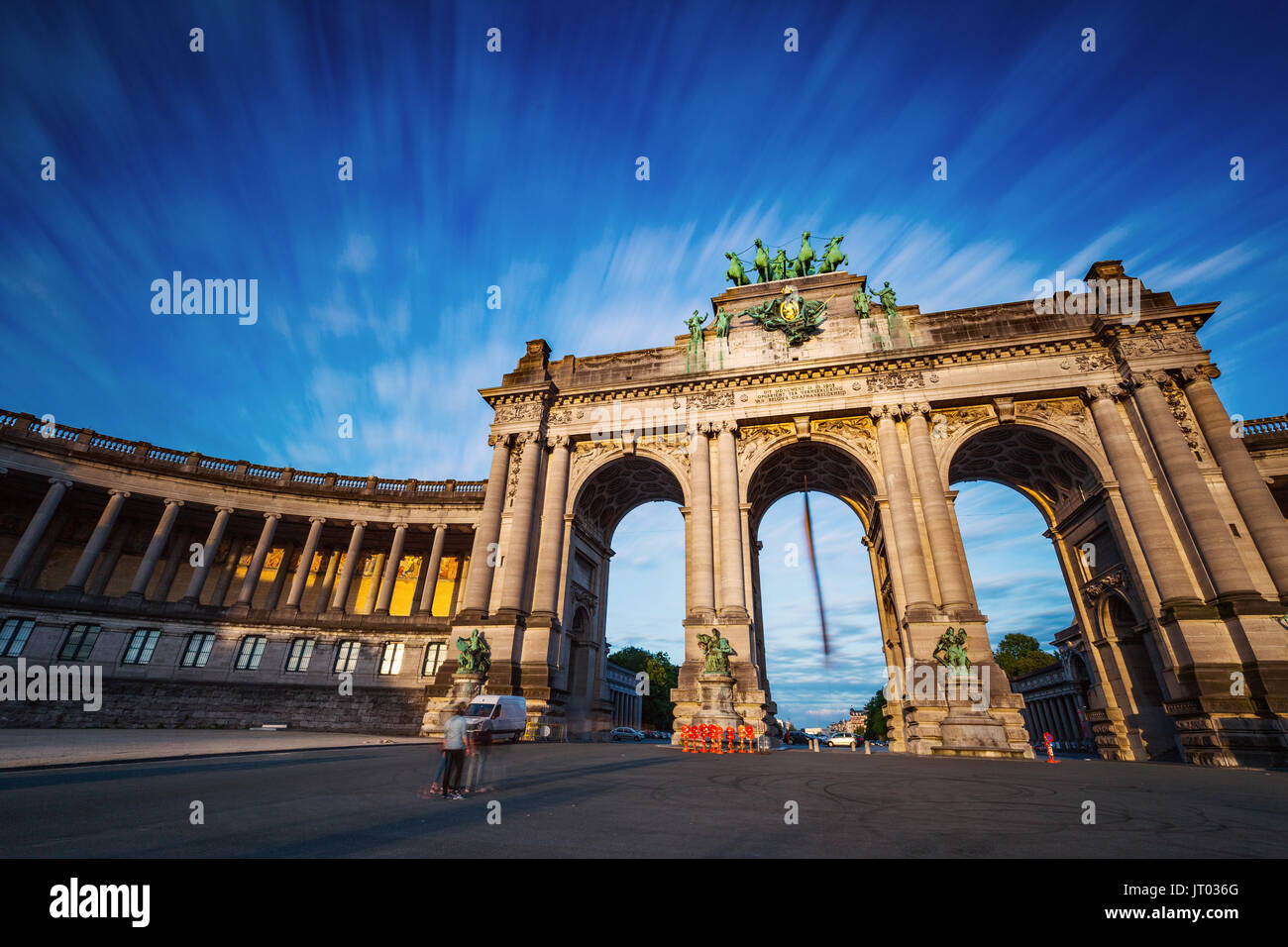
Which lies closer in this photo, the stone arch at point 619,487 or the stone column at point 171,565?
the stone arch at point 619,487

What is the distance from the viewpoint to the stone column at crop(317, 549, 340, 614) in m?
36.7

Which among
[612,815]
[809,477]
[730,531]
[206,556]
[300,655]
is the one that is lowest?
[612,815]

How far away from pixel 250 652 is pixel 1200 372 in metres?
50.8

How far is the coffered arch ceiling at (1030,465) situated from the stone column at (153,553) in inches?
1765

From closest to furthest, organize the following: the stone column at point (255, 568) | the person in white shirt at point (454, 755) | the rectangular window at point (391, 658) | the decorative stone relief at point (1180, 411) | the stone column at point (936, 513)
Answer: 1. the person in white shirt at point (454, 755)
2. the stone column at point (936, 513)
3. the decorative stone relief at point (1180, 411)
4. the stone column at point (255, 568)
5. the rectangular window at point (391, 658)

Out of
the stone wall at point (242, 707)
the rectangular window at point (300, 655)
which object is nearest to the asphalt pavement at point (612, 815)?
the stone wall at point (242, 707)

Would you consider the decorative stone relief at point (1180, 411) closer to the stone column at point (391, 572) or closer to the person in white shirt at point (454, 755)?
the person in white shirt at point (454, 755)

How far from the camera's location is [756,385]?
90.8 feet

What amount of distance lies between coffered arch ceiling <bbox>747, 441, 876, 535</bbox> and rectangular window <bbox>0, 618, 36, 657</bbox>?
130 ft

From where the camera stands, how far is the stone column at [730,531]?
2320cm

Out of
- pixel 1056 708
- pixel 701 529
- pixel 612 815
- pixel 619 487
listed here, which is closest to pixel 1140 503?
pixel 701 529

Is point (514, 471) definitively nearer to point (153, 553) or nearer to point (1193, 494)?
point (153, 553)

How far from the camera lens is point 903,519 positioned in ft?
75.5

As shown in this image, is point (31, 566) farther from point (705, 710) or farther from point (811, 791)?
point (811, 791)
